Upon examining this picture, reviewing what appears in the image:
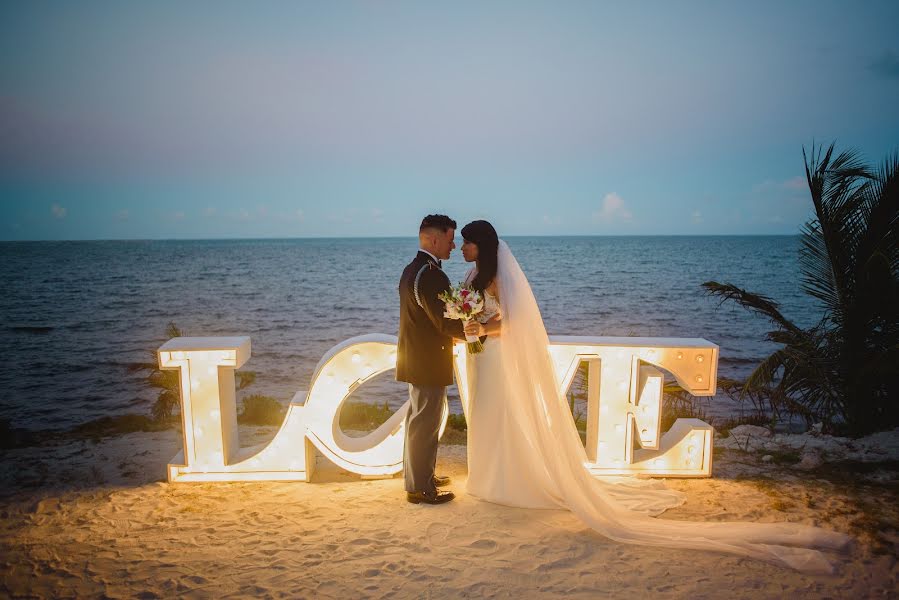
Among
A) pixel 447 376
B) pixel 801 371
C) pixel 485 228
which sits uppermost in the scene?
pixel 485 228

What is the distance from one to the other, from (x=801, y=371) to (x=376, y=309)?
75.2ft

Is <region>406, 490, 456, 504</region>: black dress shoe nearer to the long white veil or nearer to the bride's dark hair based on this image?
the long white veil

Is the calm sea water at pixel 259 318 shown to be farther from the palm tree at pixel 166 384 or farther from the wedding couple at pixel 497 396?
the wedding couple at pixel 497 396

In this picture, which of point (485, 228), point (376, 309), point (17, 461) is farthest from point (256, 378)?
point (376, 309)

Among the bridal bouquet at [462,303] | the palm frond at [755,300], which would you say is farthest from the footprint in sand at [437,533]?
the palm frond at [755,300]

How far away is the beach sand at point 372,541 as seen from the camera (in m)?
3.86

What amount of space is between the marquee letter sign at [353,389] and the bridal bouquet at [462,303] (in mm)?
926

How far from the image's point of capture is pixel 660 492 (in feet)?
17.5

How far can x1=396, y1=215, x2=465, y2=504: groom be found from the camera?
5004 mm

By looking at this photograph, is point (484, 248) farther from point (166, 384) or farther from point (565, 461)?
point (166, 384)

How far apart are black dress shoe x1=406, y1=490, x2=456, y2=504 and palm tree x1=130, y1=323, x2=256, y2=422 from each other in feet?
14.0

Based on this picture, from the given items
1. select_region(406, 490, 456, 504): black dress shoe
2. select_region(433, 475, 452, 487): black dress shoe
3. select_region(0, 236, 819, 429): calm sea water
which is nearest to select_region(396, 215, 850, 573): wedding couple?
select_region(406, 490, 456, 504): black dress shoe

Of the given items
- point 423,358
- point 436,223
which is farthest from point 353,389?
point 436,223

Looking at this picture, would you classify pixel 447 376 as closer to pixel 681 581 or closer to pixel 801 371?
pixel 681 581
